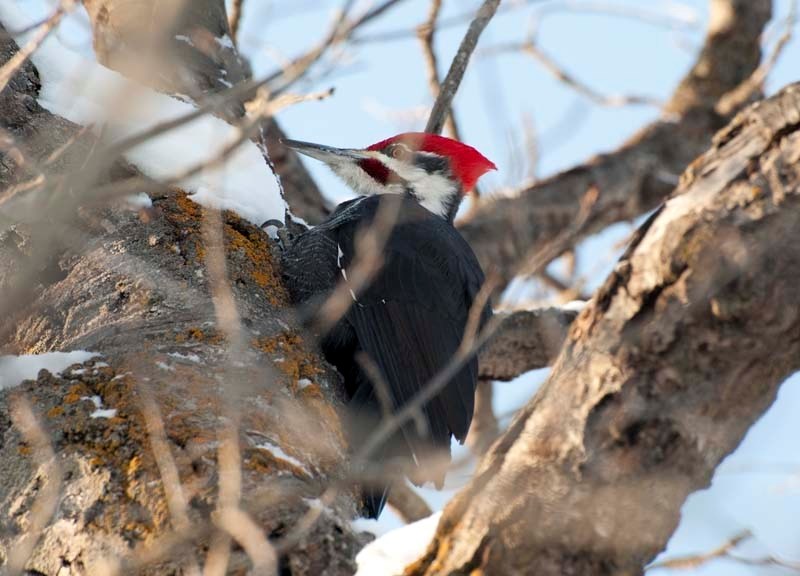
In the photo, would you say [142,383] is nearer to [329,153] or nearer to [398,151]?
[329,153]

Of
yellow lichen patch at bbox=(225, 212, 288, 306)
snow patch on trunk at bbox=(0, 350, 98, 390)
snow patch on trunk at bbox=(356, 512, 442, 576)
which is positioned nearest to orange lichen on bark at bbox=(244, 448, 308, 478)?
snow patch on trunk at bbox=(356, 512, 442, 576)

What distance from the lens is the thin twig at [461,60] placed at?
11.5 feet

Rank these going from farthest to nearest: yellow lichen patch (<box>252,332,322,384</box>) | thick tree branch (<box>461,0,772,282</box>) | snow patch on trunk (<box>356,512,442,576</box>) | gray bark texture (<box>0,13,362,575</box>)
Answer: thick tree branch (<box>461,0,772,282</box>) → yellow lichen patch (<box>252,332,322,384</box>) → gray bark texture (<box>0,13,362,575</box>) → snow patch on trunk (<box>356,512,442,576</box>)

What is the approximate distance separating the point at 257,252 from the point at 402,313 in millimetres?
616

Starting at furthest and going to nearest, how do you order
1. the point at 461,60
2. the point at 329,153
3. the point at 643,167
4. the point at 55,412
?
the point at 643,167 < the point at 329,153 < the point at 461,60 < the point at 55,412

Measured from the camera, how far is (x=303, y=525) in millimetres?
2035

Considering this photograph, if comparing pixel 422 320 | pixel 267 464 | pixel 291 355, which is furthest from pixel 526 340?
pixel 267 464

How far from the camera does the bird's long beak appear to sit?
14.9ft

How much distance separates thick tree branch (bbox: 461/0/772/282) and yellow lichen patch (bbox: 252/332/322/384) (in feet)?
8.37

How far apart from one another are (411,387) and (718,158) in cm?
202

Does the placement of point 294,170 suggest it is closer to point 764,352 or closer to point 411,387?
point 411,387

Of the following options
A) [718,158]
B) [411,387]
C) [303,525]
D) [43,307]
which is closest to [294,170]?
[411,387]

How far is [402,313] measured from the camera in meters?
3.70

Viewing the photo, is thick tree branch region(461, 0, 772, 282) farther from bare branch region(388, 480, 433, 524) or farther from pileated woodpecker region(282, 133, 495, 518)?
bare branch region(388, 480, 433, 524)
